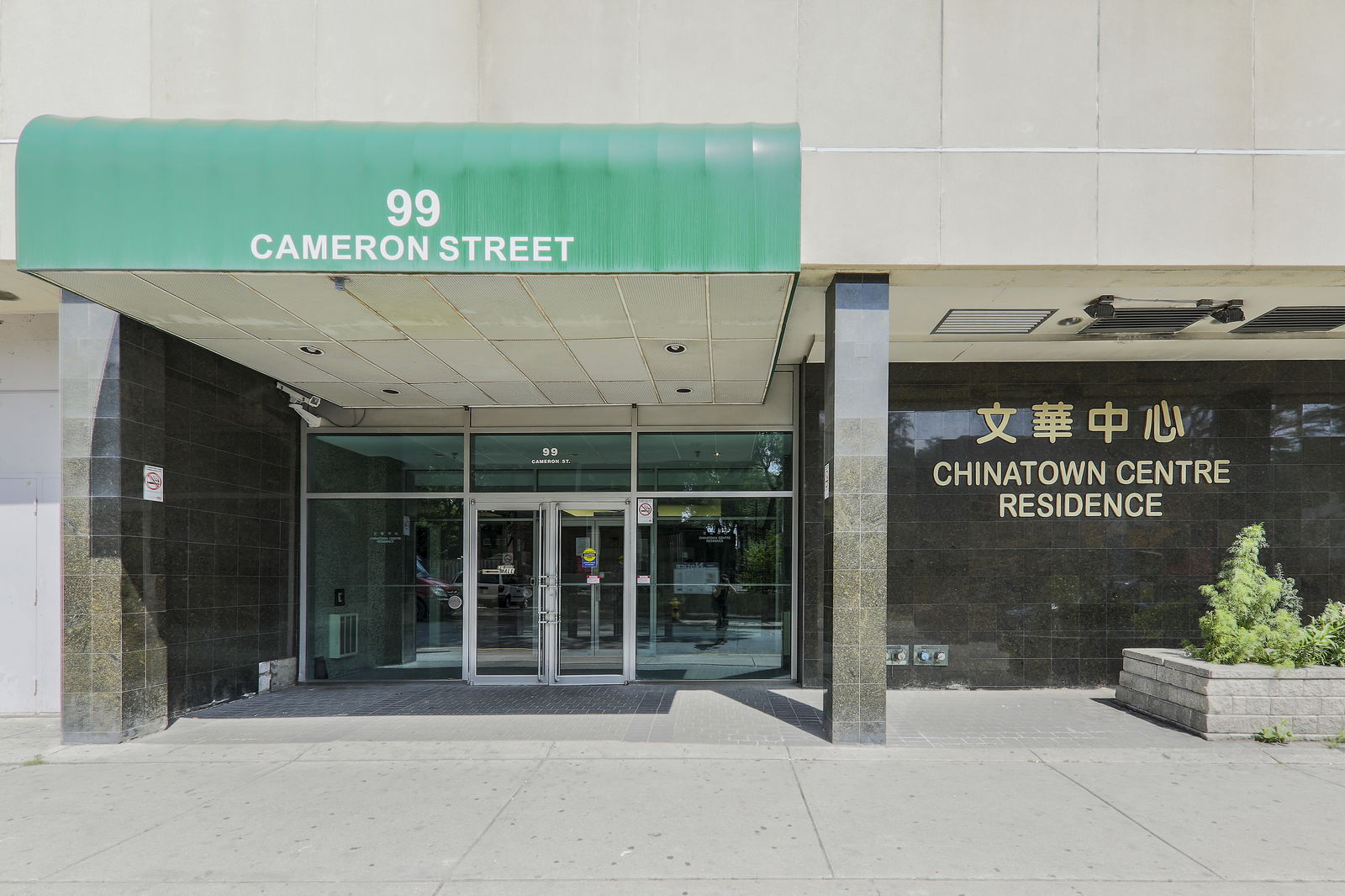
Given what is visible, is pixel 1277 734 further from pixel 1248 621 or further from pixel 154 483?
pixel 154 483

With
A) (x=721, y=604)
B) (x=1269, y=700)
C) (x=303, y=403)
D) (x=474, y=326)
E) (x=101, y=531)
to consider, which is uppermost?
(x=474, y=326)

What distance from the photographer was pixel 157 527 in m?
8.26

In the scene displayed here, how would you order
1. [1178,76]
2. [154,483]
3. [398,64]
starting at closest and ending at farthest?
[1178,76]
[398,64]
[154,483]

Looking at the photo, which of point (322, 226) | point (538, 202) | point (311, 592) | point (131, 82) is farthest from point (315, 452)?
point (538, 202)

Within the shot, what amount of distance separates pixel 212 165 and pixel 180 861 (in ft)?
16.1

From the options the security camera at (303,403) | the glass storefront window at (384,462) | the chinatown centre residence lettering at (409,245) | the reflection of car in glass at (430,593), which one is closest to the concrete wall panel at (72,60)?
the chinatown centre residence lettering at (409,245)

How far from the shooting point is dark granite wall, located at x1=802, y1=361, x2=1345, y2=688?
1030 centimetres

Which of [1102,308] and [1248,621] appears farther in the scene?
[1102,308]

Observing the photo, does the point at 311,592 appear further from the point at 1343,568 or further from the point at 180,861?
the point at 1343,568

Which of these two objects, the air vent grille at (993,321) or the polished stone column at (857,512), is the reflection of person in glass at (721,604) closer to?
the polished stone column at (857,512)

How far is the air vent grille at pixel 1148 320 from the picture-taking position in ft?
28.4

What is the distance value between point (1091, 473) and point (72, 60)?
38.9 feet

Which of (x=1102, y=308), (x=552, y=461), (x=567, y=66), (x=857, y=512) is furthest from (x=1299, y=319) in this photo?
(x=552, y=461)

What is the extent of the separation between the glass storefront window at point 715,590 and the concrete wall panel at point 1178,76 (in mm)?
5832
